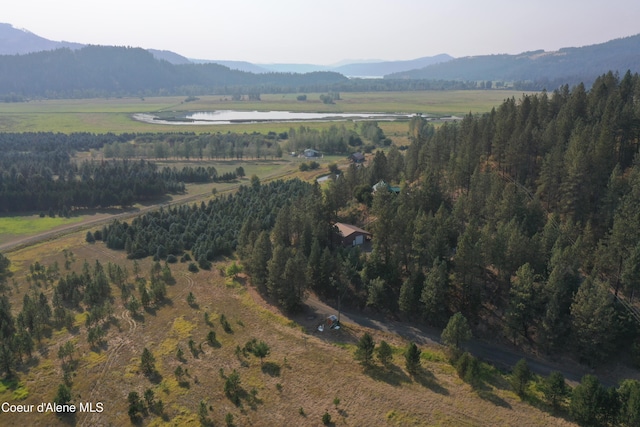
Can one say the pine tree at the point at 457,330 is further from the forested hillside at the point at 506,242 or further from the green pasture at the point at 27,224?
the green pasture at the point at 27,224

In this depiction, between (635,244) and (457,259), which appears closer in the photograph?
(635,244)

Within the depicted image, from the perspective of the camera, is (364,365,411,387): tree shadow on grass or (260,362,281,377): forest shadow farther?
(260,362,281,377): forest shadow

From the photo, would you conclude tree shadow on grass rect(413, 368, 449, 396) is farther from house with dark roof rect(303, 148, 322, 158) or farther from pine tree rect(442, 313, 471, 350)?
house with dark roof rect(303, 148, 322, 158)

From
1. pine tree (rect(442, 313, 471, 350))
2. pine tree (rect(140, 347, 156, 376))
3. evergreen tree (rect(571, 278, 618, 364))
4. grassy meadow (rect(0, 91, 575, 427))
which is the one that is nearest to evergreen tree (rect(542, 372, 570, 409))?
grassy meadow (rect(0, 91, 575, 427))

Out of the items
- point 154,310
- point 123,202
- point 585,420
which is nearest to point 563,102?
point 585,420

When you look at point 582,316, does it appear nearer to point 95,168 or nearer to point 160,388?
point 160,388

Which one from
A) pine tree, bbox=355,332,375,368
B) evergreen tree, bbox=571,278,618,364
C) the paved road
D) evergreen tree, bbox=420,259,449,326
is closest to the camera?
evergreen tree, bbox=571,278,618,364
